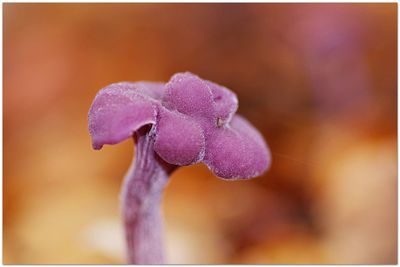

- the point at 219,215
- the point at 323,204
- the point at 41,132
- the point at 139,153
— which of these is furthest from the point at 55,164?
the point at 139,153

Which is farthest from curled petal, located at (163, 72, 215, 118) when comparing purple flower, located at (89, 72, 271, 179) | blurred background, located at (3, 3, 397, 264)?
blurred background, located at (3, 3, 397, 264)

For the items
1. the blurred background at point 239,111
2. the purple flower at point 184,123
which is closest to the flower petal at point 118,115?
the purple flower at point 184,123

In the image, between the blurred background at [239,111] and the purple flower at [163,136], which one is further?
the blurred background at [239,111]

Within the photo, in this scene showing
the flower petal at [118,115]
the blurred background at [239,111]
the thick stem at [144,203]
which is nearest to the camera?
the flower petal at [118,115]

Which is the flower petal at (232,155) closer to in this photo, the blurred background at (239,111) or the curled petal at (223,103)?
the curled petal at (223,103)

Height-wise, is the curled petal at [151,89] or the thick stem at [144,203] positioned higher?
the curled petal at [151,89]

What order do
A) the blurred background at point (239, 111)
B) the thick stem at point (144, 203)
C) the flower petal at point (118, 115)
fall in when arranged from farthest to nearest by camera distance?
the blurred background at point (239, 111) → the thick stem at point (144, 203) → the flower petal at point (118, 115)

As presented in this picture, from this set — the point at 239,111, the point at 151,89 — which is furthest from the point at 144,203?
the point at 239,111
